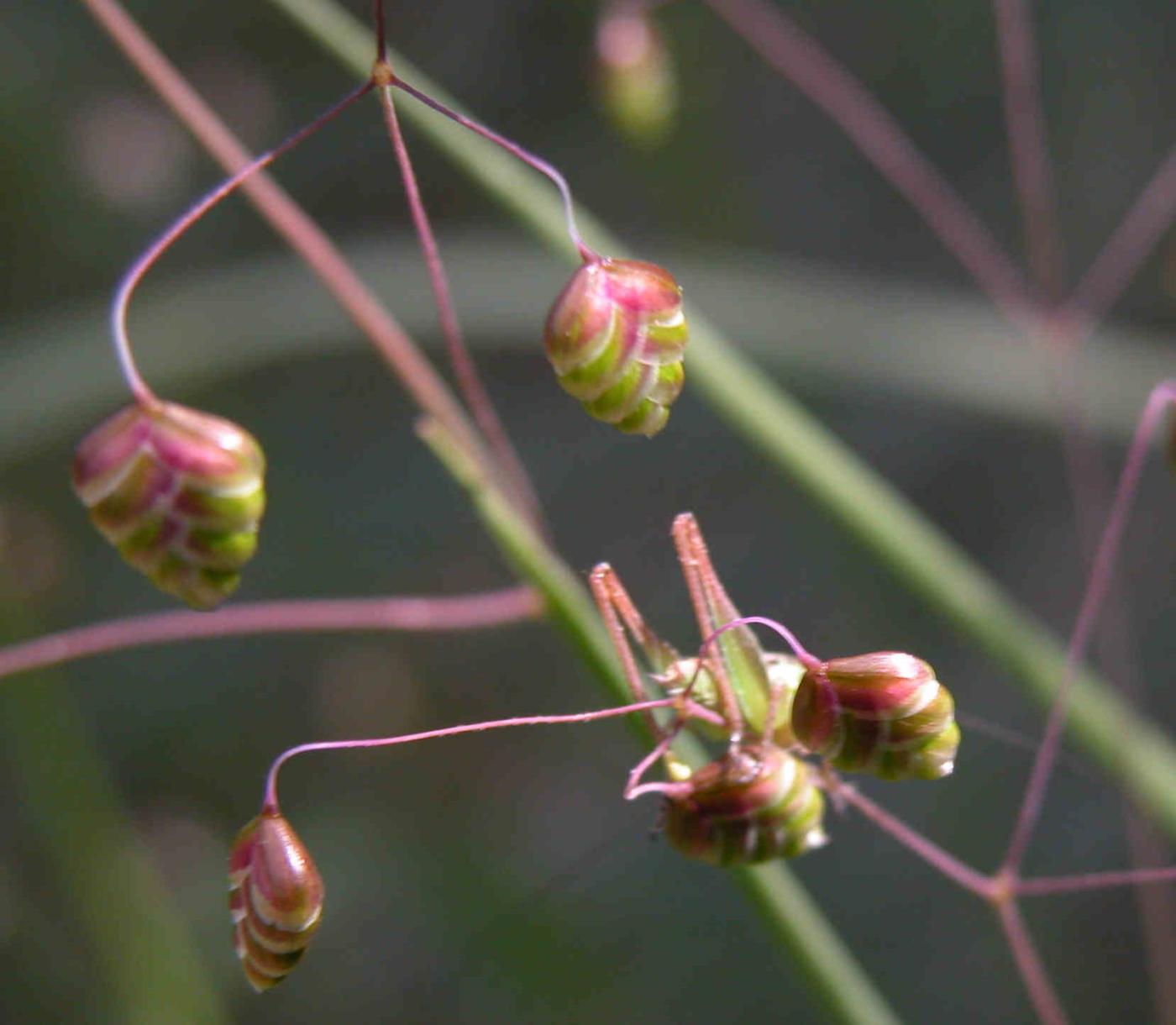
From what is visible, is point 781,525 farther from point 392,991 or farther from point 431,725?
point 392,991

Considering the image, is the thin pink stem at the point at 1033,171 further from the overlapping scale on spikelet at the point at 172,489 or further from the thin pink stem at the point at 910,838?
the overlapping scale on spikelet at the point at 172,489

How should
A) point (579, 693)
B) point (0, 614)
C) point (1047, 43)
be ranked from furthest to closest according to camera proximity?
1. point (579, 693)
2. point (1047, 43)
3. point (0, 614)

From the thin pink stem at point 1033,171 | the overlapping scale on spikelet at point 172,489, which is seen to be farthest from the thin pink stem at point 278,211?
the thin pink stem at point 1033,171

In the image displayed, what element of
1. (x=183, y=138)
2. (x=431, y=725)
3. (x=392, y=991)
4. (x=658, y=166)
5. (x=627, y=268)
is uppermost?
(x=183, y=138)

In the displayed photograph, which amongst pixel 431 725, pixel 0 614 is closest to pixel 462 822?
pixel 431 725

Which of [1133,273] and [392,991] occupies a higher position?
[1133,273]

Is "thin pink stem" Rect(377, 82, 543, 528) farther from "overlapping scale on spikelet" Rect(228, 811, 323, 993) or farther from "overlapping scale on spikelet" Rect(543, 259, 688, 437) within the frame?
"overlapping scale on spikelet" Rect(228, 811, 323, 993)
